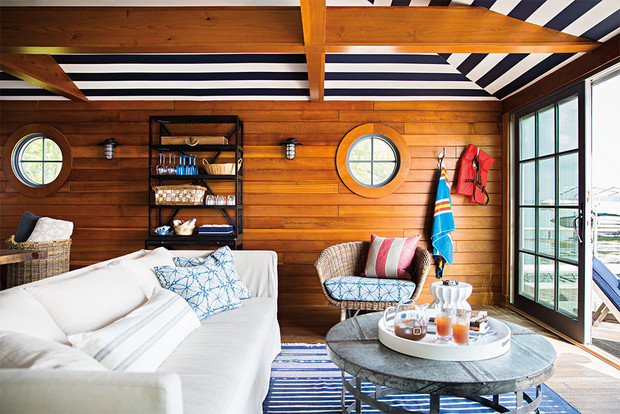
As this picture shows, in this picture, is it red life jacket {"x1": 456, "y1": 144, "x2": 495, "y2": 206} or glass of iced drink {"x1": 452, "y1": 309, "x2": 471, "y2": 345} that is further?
red life jacket {"x1": 456, "y1": 144, "x2": 495, "y2": 206}

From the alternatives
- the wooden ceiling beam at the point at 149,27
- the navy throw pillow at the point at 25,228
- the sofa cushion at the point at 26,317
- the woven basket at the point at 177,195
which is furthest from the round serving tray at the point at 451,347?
the navy throw pillow at the point at 25,228

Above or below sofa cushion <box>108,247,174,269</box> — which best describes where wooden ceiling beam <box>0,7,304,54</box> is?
above

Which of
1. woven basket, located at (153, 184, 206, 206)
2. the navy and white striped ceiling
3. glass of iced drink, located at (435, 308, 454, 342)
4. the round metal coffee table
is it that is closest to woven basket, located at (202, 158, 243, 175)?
woven basket, located at (153, 184, 206, 206)

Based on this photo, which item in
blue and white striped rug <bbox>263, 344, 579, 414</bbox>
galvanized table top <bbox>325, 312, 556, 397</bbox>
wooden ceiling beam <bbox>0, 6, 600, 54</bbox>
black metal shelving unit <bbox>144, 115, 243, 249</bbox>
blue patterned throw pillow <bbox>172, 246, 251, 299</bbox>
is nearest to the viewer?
galvanized table top <bbox>325, 312, 556, 397</bbox>

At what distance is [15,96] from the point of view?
425cm

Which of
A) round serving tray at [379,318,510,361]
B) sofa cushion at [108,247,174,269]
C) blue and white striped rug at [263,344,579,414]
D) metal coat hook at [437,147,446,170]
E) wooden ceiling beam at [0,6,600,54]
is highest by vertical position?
wooden ceiling beam at [0,6,600,54]

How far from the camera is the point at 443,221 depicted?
4035 millimetres

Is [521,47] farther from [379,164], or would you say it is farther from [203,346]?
[203,346]

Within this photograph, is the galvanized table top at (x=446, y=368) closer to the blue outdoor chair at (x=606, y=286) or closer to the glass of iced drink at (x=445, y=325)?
the glass of iced drink at (x=445, y=325)

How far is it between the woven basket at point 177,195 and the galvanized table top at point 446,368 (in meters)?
2.57

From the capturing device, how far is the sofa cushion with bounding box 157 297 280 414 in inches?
54.5

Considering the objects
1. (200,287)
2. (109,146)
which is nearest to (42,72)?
(109,146)

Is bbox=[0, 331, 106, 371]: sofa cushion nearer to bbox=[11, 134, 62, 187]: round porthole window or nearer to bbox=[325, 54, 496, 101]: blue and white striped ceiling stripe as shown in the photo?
bbox=[325, 54, 496, 101]: blue and white striped ceiling stripe

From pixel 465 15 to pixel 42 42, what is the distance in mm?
2984
